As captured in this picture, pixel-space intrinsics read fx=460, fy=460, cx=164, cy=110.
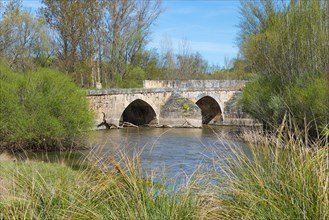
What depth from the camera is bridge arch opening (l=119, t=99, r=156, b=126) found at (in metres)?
27.2

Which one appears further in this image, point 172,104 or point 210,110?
point 210,110

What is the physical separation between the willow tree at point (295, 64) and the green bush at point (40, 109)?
6883mm

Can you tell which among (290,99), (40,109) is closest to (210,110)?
(290,99)

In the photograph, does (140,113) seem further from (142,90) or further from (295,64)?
(295,64)

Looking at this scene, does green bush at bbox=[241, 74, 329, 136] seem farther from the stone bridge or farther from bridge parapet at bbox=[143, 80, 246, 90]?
bridge parapet at bbox=[143, 80, 246, 90]

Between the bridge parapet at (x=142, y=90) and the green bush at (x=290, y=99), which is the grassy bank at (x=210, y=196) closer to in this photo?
the green bush at (x=290, y=99)

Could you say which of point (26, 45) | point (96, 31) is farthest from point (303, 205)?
point (26, 45)

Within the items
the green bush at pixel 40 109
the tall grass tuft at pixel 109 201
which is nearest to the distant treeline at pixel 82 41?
the green bush at pixel 40 109

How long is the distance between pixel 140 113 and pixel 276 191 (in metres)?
24.9

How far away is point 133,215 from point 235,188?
83 centimetres

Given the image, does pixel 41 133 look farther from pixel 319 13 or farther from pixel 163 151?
pixel 319 13

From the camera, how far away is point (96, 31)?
1073 inches

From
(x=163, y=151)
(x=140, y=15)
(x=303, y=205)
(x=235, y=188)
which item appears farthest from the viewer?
(x=140, y=15)

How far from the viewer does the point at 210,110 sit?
32.6m
